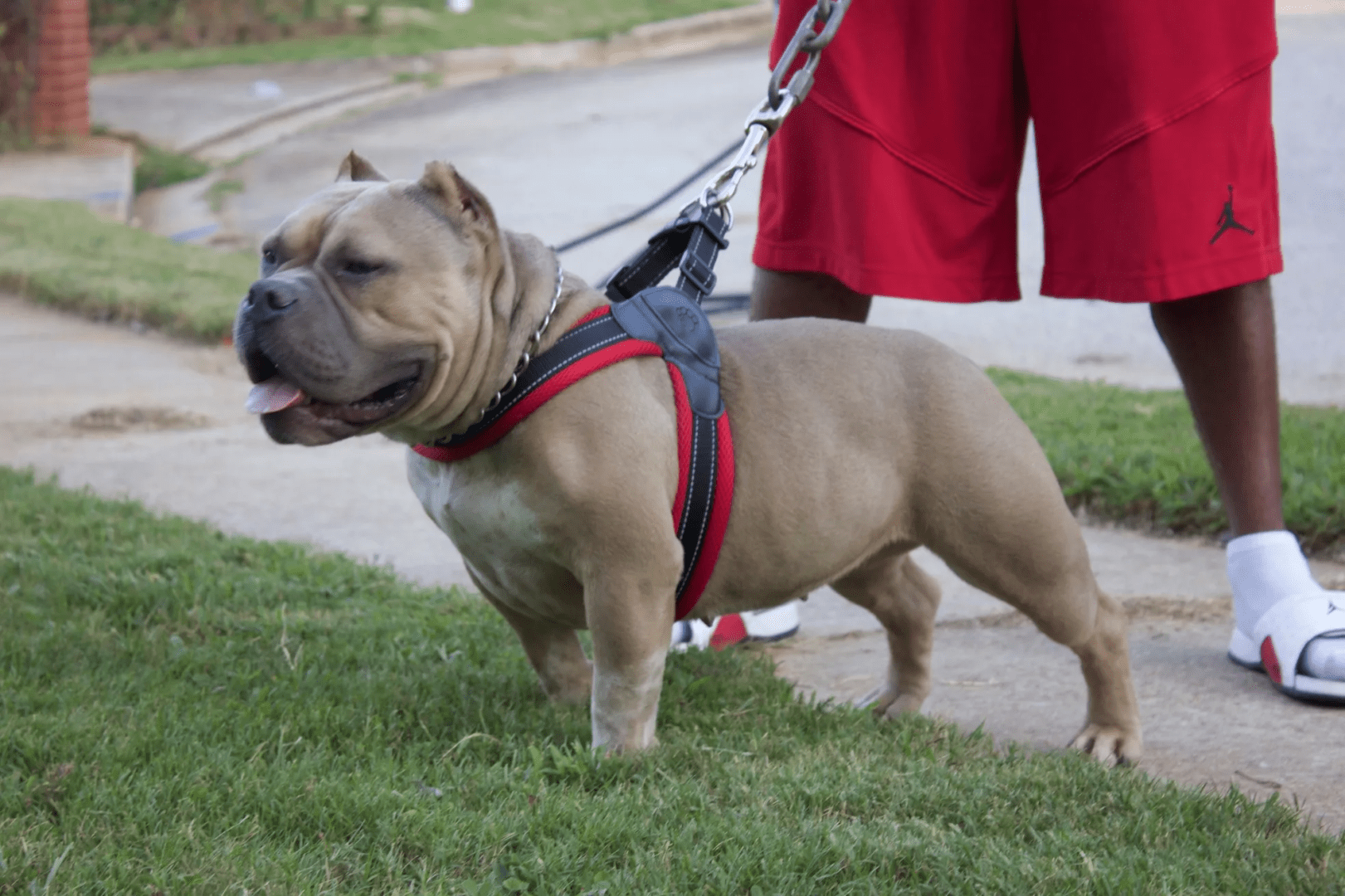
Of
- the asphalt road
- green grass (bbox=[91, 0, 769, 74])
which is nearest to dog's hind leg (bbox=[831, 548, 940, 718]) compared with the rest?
the asphalt road

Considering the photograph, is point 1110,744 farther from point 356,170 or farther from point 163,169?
point 163,169

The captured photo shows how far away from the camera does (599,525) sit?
8.61 ft

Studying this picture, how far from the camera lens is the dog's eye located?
2.56 meters

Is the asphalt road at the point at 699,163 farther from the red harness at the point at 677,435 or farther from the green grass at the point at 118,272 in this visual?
the red harness at the point at 677,435

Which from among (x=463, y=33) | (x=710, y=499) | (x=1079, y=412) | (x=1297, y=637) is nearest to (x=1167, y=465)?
(x=1079, y=412)

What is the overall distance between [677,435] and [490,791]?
2.43ft

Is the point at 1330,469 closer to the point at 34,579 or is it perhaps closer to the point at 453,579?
the point at 453,579

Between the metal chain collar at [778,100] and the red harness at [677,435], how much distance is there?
504mm

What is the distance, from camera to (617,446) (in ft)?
8.68

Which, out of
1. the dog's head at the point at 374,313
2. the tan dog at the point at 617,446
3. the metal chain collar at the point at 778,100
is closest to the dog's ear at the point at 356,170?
the tan dog at the point at 617,446

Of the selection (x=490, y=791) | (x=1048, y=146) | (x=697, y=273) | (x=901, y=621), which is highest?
(x=1048, y=146)

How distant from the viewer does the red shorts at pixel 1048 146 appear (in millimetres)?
3305

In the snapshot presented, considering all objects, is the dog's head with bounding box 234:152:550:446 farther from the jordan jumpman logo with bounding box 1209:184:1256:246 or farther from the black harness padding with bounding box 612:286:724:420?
the jordan jumpman logo with bounding box 1209:184:1256:246

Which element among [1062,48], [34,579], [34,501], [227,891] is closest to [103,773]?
[227,891]
